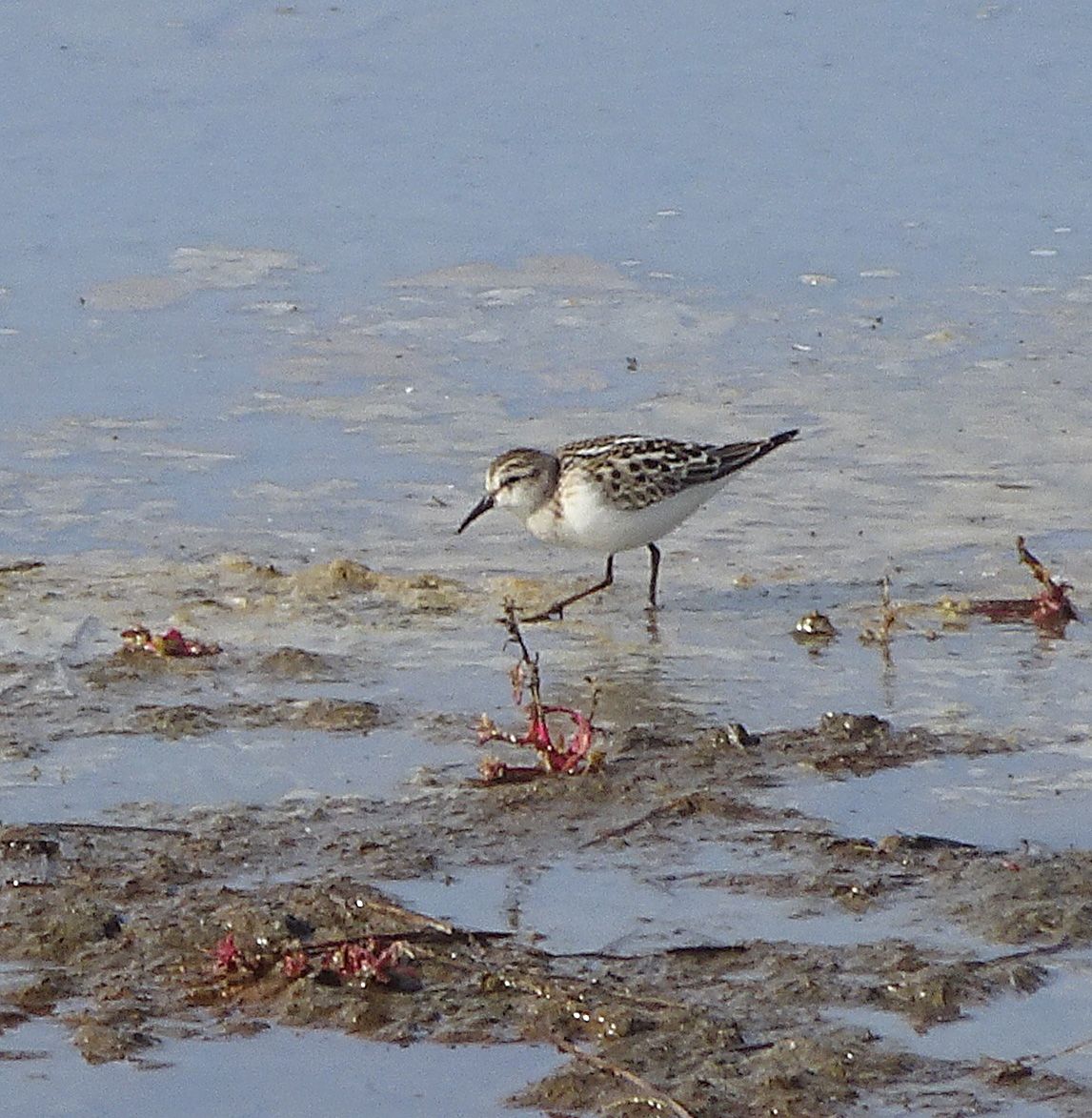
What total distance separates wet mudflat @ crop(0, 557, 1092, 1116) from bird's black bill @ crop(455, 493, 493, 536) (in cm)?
138

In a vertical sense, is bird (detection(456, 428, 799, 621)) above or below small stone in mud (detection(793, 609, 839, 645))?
above

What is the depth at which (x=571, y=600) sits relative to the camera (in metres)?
8.17

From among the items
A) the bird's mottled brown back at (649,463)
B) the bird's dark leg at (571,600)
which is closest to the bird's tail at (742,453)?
A: the bird's mottled brown back at (649,463)

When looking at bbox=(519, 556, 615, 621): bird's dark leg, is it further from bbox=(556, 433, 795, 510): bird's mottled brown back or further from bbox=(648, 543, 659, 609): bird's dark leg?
bbox=(556, 433, 795, 510): bird's mottled brown back

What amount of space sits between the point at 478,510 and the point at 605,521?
1.72ft

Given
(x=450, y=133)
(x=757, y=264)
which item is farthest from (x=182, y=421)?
(x=450, y=133)

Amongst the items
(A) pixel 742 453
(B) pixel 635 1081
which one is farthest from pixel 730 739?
(A) pixel 742 453

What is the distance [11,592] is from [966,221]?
19.0 ft

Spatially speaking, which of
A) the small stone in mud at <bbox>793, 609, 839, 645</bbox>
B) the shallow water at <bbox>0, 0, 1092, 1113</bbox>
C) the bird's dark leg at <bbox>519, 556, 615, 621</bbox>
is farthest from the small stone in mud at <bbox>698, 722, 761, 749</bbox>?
the bird's dark leg at <bbox>519, 556, 615, 621</bbox>

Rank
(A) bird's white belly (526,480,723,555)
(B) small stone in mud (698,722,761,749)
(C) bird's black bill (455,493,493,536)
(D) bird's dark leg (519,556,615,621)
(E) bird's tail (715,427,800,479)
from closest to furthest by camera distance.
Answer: (B) small stone in mud (698,722,761,749) → (D) bird's dark leg (519,556,615,621) → (A) bird's white belly (526,480,723,555) → (C) bird's black bill (455,493,493,536) → (E) bird's tail (715,427,800,479)

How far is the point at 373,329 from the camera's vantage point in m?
10.7

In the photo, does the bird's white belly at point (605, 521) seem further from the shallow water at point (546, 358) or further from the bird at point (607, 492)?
the shallow water at point (546, 358)

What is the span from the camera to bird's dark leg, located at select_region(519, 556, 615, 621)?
26.4 feet

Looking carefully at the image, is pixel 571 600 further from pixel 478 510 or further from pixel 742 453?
pixel 742 453
